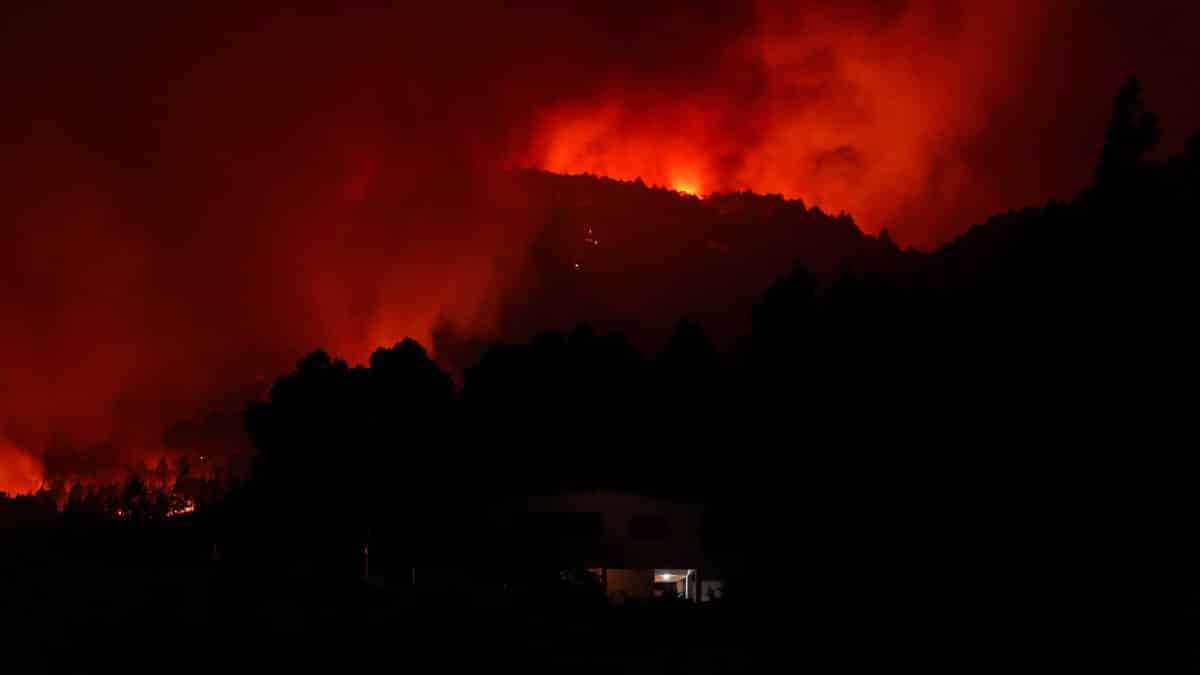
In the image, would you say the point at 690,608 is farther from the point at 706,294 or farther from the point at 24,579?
the point at 706,294

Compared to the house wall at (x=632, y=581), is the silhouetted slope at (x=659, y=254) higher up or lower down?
higher up

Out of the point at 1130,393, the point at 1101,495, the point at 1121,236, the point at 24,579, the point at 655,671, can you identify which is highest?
the point at 1121,236

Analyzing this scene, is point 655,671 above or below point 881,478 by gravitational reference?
below

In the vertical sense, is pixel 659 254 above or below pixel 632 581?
above

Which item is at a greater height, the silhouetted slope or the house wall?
the silhouetted slope

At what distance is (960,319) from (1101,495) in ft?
25.9

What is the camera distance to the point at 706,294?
83.1 metres

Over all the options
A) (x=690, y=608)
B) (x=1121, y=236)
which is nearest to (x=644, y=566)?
(x=690, y=608)

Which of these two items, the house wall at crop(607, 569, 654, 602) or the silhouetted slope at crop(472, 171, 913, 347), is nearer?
the house wall at crop(607, 569, 654, 602)

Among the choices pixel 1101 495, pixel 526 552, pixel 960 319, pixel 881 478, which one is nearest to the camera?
pixel 1101 495

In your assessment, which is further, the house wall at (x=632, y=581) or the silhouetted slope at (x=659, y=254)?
the silhouetted slope at (x=659, y=254)

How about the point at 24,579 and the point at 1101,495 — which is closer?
the point at 24,579

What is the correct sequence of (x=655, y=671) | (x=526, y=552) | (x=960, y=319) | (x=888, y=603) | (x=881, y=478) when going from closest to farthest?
(x=655, y=671) → (x=888, y=603) → (x=881, y=478) → (x=960, y=319) → (x=526, y=552)

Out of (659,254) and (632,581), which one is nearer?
(632,581)
